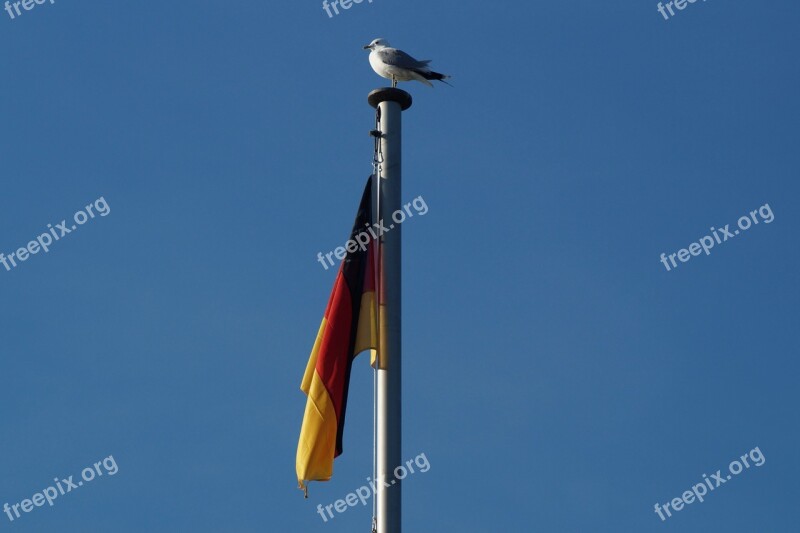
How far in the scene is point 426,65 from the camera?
16766mm

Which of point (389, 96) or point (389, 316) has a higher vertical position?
point (389, 96)

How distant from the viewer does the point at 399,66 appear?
16.5 meters

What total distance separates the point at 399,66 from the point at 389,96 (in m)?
2.62

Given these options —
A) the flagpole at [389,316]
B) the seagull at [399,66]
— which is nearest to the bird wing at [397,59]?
the seagull at [399,66]

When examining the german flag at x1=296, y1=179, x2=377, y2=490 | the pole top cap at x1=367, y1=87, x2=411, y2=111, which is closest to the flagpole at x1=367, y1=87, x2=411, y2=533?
the pole top cap at x1=367, y1=87, x2=411, y2=111

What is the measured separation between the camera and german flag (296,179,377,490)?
1364 cm

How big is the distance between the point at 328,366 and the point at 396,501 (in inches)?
85.6

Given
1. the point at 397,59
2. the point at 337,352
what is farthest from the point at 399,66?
the point at 337,352

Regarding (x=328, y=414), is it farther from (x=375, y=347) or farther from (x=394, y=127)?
(x=394, y=127)

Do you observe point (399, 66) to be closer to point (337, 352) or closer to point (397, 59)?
point (397, 59)

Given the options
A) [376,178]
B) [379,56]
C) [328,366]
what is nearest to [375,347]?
[328,366]

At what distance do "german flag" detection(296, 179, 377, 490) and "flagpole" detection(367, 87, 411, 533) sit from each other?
1.67 feet

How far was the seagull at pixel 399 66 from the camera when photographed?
1648cm

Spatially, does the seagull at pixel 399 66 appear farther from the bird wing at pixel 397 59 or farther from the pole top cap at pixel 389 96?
the pole top cap at pixel 389 96
